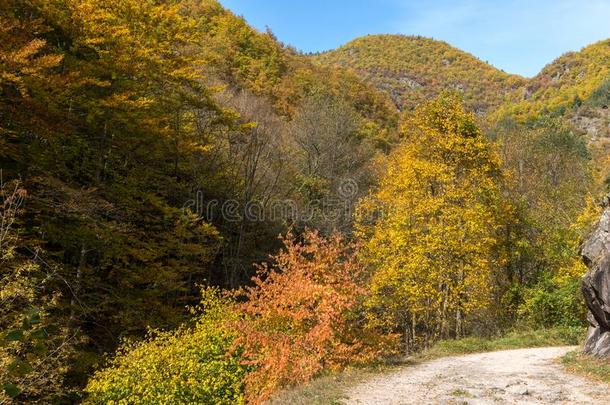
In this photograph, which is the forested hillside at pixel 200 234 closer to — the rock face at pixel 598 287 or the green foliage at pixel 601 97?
the rock face at pixel 598 287

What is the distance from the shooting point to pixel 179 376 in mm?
10633

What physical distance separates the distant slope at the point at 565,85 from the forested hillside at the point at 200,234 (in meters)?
43.0

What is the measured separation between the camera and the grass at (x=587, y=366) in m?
8.23

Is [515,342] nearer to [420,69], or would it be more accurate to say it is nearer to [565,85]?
[565,85]

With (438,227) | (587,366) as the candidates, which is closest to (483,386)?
(587,366)

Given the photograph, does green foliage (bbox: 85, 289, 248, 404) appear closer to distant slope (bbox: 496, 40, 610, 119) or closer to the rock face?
the rock face

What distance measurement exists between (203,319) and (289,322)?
332cm

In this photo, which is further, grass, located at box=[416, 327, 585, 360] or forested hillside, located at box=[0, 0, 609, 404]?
grass, located at box=[416, 327, 585, 360]

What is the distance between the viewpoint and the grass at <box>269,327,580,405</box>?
7934mm

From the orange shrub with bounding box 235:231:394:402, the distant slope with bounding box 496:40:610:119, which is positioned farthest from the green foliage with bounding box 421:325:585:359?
the distant slope with bounding box 496:40:610:119

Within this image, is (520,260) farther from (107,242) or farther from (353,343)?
(107,242)

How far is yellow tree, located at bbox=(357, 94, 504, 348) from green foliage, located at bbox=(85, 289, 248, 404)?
523 cm

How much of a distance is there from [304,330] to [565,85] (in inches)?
3023

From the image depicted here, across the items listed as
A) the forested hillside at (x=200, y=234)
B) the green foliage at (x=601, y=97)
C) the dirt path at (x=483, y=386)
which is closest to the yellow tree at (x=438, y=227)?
the forested hillside at (x=200, y=234)
